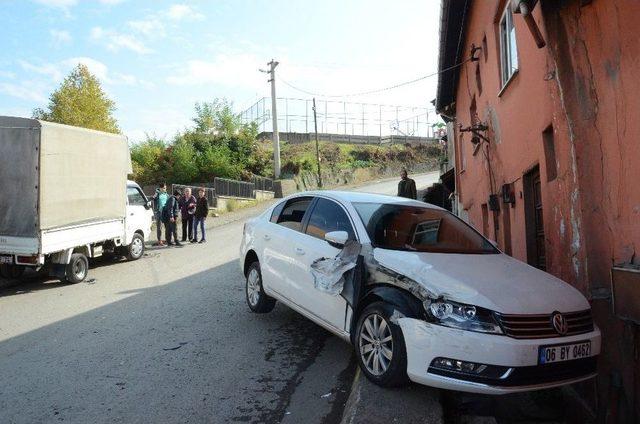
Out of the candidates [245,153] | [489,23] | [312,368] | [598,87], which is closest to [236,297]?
[312,368]

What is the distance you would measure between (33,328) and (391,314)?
16.2 ft

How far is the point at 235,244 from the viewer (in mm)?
15438

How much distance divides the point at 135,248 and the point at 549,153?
10249 millimetres

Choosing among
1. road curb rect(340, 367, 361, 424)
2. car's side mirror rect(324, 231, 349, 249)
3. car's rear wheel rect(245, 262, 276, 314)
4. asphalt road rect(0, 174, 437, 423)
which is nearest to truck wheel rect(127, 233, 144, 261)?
asphalt road rect(0, 174, 437, 423)

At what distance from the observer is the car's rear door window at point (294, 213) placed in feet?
20.0

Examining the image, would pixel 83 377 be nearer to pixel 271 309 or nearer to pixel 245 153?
pixel 271 309

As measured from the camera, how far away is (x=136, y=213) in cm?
1327

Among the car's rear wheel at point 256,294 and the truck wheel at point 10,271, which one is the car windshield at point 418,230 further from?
the truck wheel at point 10,271

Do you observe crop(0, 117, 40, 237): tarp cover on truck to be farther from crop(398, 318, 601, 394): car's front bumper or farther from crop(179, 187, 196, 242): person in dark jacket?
crop(398, 318, 601, 394): car's front bumper

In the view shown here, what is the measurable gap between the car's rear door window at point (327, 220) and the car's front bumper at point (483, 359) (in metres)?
1.50

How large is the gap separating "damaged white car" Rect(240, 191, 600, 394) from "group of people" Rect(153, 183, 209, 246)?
10862mm

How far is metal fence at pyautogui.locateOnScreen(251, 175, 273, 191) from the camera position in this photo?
112 feet

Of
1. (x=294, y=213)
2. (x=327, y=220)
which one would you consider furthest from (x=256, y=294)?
(x=327, y=220)

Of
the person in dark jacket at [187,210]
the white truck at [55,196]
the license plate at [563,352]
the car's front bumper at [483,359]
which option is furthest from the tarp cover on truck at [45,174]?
the license plate at [563,352]
